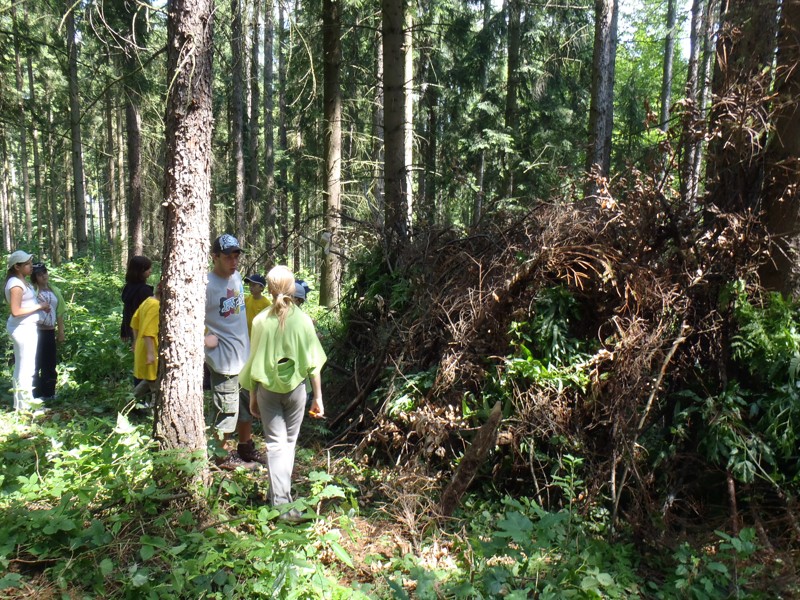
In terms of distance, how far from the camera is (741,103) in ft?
14.9

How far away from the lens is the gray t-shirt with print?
5.08m

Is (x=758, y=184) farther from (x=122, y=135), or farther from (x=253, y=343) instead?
(x=122, y=135)

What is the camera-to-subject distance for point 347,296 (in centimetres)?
723

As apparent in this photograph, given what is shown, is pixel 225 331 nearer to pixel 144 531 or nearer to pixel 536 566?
pixel 144 531

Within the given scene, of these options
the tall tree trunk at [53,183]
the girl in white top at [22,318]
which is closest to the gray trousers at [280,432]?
the girl in white top at [22,318]

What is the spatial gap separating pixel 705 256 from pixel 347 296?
4157 mm

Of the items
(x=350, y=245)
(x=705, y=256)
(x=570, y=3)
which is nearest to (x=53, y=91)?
(x=570, y=3)

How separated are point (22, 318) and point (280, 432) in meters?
4.08

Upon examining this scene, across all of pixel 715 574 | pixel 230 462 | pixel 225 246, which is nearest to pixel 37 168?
pixel 225 246

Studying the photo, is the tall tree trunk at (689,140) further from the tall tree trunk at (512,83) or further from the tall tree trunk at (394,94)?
the tall tree trunk at (512,83)

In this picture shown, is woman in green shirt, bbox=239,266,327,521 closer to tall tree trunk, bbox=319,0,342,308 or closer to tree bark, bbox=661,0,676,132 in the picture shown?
tall tree trunk, bbox=319,0,342,308

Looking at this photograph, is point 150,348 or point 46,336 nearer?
point 150,348

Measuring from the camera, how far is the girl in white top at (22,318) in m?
6.28

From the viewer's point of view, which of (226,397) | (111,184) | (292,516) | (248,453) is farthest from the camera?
(111,184)
